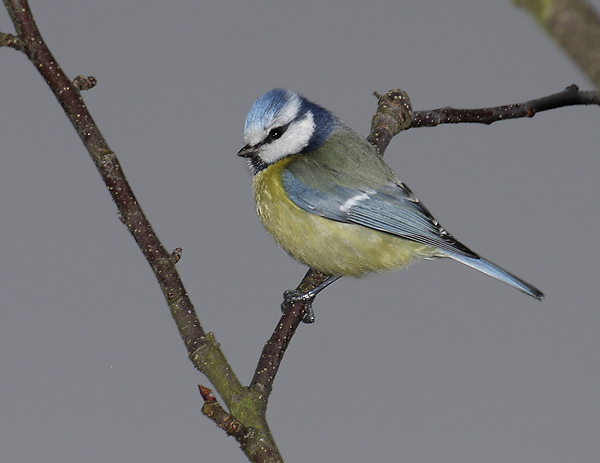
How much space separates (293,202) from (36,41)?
848mm

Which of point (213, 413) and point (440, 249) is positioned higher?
point (440, 249)

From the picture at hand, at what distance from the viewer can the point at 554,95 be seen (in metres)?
1.92

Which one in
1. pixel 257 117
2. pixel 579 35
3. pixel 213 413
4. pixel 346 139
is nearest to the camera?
pixel 579 35

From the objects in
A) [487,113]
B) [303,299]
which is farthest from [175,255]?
[487,113]

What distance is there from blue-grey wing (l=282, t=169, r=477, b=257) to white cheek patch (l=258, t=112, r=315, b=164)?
7 cm

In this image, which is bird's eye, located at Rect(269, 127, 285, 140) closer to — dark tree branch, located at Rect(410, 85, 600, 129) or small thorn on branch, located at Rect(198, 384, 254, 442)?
dark tree branch, located at Rect(410, 85, 600, 129)

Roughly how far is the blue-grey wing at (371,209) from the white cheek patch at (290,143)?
0.07 metres

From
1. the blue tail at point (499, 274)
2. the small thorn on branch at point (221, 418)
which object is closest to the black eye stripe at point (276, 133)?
the blue tail at point (499, 274)

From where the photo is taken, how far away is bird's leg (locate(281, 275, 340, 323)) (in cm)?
182

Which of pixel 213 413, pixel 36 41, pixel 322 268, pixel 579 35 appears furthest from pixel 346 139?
pixel 579 35

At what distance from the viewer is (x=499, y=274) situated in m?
1.84

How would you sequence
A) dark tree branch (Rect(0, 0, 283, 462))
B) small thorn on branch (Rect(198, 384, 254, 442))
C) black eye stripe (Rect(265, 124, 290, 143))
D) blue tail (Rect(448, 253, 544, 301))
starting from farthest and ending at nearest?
1. black eye stripe (Rect(265, 124, 290, 143))
2. blue tail (Rect(448, 253, 544, 301))
3. dark tree branch (Rect(0, 0, 283, 462))
4. small thorn on branch (Rect(198, 384, 254, 442))

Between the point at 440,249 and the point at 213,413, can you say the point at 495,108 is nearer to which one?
the point at 440,249

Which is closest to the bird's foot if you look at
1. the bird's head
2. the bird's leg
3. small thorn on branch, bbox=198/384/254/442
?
the bird's leg
